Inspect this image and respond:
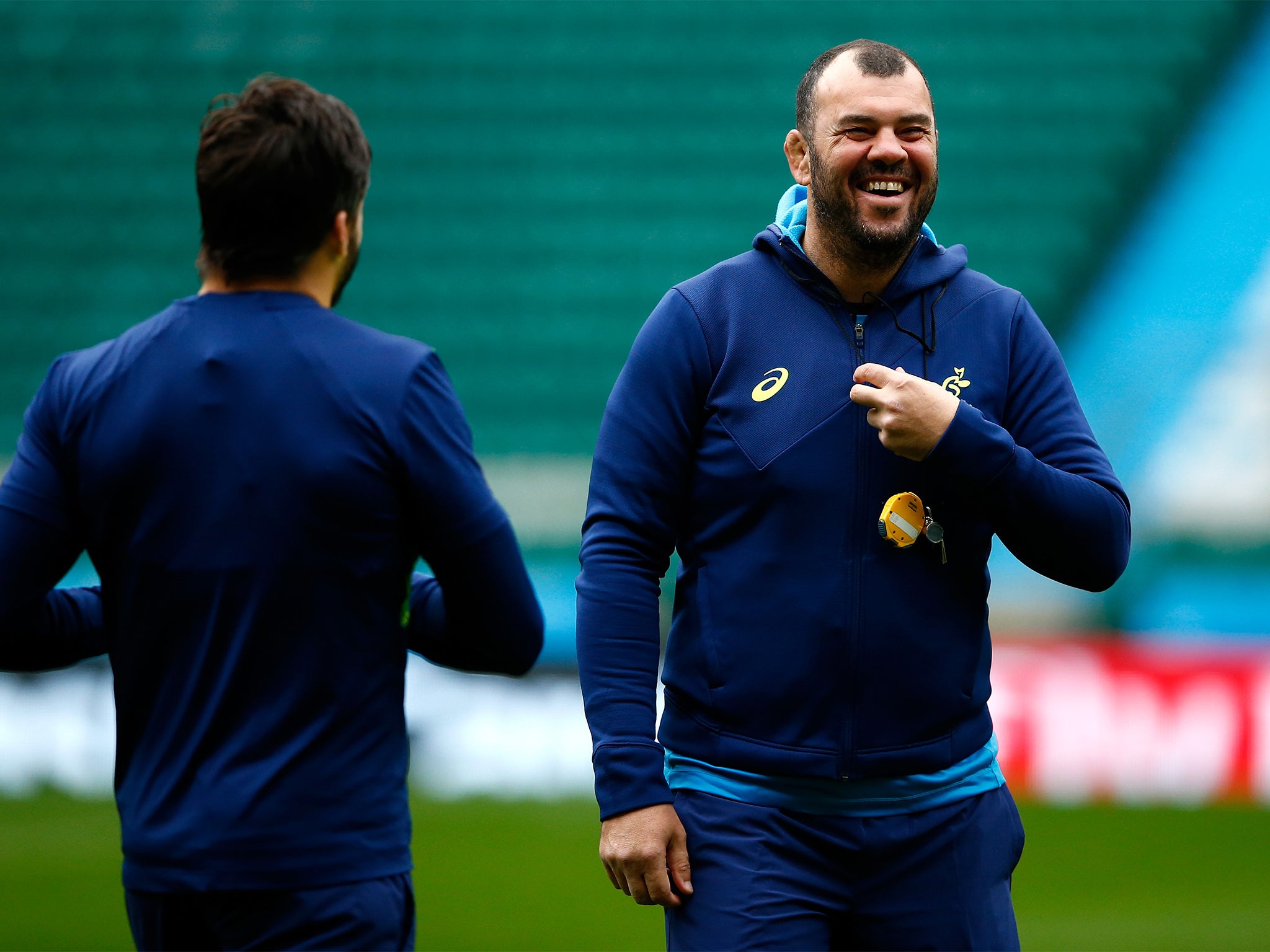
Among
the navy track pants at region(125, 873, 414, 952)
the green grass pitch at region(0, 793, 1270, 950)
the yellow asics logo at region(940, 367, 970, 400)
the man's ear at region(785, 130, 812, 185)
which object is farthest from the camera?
the green grass pitch at region(0, 793, 1270, 950)

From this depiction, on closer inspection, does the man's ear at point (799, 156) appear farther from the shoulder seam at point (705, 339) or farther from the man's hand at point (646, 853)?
the man's hand at point (646, 853)

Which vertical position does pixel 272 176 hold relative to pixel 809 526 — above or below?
above

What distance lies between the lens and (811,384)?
192 centimetres

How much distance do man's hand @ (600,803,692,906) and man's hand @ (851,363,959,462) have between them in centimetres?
52

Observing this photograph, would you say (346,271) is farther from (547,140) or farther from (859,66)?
(547,140)

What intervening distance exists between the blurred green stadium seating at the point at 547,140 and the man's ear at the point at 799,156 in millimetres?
6450

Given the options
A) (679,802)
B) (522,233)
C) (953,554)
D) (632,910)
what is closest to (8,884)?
(632,910)

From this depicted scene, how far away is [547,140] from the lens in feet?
29.7

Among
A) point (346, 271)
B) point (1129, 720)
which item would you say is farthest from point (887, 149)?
point (1129, 720)

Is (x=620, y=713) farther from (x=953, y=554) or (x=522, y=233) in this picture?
(x=522, y=233)

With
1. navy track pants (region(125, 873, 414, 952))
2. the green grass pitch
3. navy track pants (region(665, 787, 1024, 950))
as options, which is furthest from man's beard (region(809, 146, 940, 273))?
the green grass pitch

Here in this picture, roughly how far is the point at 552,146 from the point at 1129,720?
488 centimetres

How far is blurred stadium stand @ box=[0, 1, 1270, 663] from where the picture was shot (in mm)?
8695

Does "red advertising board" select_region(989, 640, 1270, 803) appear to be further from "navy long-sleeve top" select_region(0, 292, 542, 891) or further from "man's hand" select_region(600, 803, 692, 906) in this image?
"navy long-sleeve top" select_region(0, 292, 542, 891)
